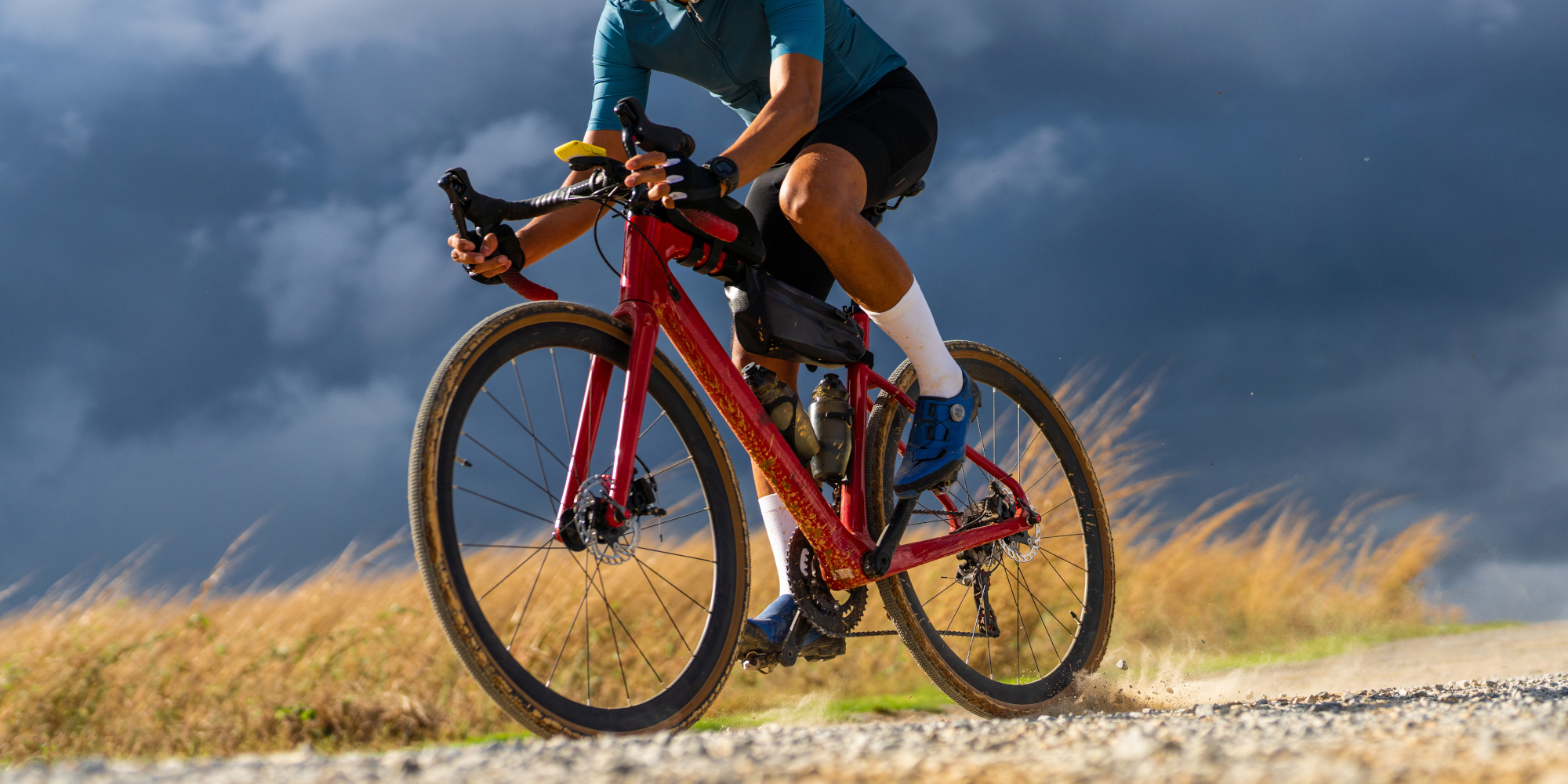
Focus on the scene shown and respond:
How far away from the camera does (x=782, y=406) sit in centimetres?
294

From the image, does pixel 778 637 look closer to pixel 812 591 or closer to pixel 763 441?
pixel 812 591

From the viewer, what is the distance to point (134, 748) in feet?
12.7

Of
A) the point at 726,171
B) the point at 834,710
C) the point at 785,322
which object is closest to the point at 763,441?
the point at 785,322

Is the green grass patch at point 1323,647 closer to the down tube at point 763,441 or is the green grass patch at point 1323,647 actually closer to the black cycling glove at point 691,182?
the down tube at point 763,441

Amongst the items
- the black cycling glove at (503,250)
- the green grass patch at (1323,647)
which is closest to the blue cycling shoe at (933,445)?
the black cycling glove at (503,250)

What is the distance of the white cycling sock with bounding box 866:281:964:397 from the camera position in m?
3.12

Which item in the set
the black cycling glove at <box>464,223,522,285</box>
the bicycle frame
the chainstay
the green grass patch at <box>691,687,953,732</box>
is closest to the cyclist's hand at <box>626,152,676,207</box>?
the bicycle frame

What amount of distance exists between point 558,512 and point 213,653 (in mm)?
2755

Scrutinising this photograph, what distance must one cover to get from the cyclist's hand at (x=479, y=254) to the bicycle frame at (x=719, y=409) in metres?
0.33

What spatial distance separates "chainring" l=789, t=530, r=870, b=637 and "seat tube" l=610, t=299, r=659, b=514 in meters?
0.80

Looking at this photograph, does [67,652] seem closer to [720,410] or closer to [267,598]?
[267,598]

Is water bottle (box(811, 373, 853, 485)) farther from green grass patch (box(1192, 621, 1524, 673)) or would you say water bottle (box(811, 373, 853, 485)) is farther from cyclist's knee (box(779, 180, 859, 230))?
green grass patch (box(1192, 621, 1524, 673))

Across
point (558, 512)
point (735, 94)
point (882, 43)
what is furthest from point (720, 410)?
point (882, 43)

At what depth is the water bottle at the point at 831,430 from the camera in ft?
10.2
